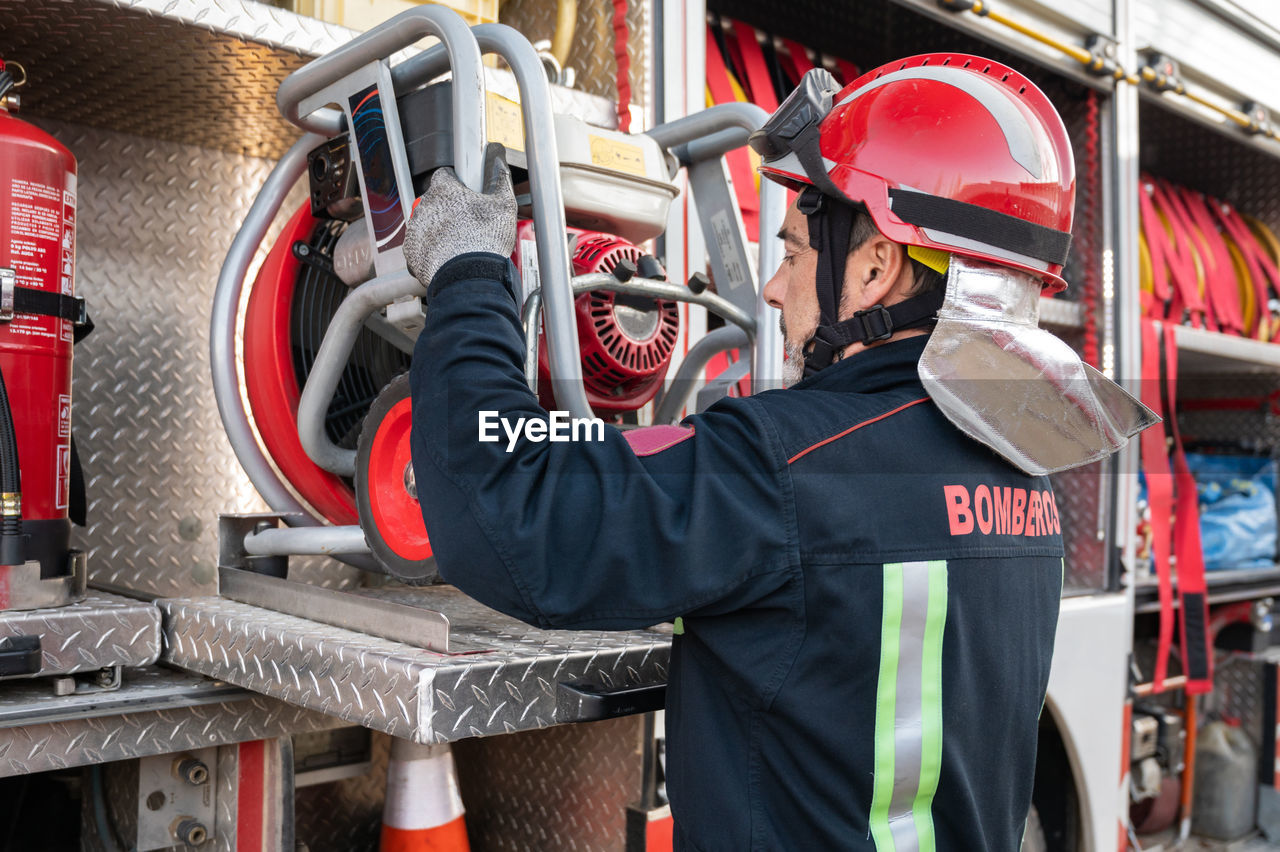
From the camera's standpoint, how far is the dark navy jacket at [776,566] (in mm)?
975

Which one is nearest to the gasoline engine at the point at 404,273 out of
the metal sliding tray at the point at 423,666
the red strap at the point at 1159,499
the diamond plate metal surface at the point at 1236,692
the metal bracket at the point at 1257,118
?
the metal sliding tray at the point at 423,666

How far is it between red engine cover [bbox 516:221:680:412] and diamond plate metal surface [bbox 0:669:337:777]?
649 millimetres

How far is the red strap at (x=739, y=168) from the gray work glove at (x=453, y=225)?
1.21 m

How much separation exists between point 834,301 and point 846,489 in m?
0.30

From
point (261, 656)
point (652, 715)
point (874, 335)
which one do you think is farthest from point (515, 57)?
point (652, 715)

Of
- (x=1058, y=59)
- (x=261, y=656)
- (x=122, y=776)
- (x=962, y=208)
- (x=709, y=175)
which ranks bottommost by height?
(x=122, y=776)

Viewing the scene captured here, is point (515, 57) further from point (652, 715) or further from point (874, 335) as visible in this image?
point (652, 715)

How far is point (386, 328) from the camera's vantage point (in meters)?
1.68

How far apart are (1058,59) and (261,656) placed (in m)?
2.57

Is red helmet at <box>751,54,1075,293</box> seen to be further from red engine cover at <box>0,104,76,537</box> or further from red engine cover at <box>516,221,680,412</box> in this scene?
red engine cover at <box>0,104,76,537</box>

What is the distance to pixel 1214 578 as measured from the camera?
348 centimetres

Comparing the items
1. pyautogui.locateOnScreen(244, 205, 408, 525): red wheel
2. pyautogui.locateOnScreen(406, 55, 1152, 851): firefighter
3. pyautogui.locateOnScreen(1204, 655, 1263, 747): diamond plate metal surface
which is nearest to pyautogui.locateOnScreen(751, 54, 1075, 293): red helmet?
pyautogui.locateOnScreen(406, 55, 1152, 851): firefighter

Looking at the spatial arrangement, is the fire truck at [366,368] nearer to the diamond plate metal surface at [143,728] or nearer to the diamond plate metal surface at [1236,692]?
the diamond plate metal surface at [143,728]

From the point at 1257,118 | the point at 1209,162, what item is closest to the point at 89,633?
the point at 1257,118
